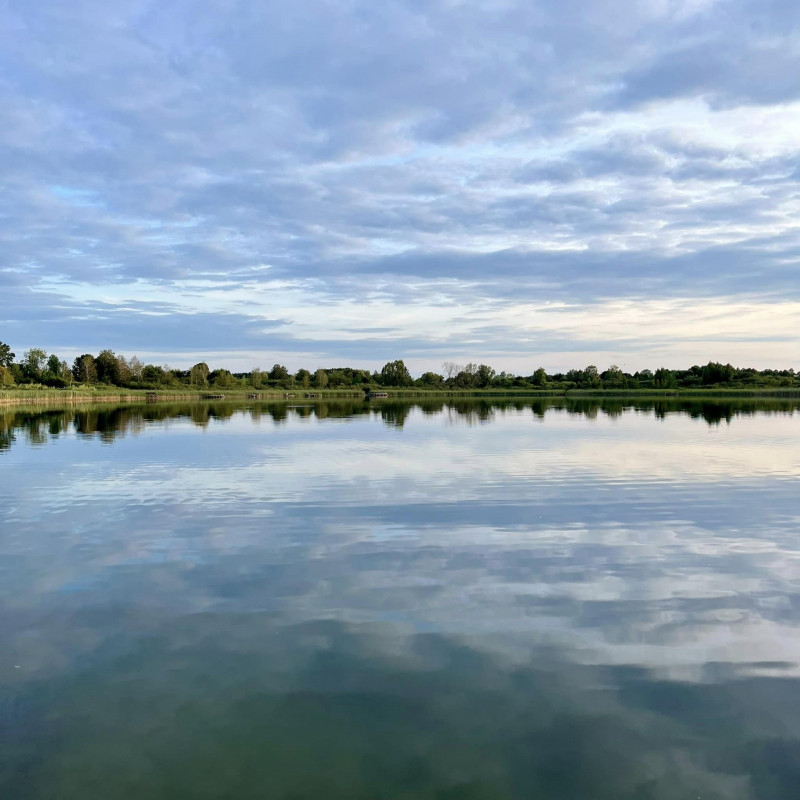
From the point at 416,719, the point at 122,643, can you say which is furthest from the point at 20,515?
the point at 416,719

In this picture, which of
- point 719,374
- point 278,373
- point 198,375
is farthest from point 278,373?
point 719,374

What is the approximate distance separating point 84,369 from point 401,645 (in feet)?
513

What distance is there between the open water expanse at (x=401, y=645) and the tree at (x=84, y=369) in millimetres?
139284

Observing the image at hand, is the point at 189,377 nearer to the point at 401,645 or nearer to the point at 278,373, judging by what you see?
the point at 278,373

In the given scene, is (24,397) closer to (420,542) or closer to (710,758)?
(420,542)

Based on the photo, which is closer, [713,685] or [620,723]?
[620,723]

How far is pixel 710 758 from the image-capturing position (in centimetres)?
582

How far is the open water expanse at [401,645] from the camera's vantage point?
5.70 m

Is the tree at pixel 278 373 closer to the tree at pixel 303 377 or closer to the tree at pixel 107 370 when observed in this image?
the tree at pixel 303 377

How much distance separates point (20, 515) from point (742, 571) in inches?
618

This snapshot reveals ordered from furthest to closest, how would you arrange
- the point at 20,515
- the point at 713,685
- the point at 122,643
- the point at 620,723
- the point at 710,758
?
1. the point at 20,515
2. the point at 122,643
3. the point at 713,685
4. the point at 620,723
5. the point at 710,758

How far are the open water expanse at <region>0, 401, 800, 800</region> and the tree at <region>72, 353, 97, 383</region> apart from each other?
139 metres

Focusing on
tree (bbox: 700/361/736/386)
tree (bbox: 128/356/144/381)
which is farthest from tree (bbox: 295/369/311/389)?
tree (bbox: 700/361/736/386)

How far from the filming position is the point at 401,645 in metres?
8.12
